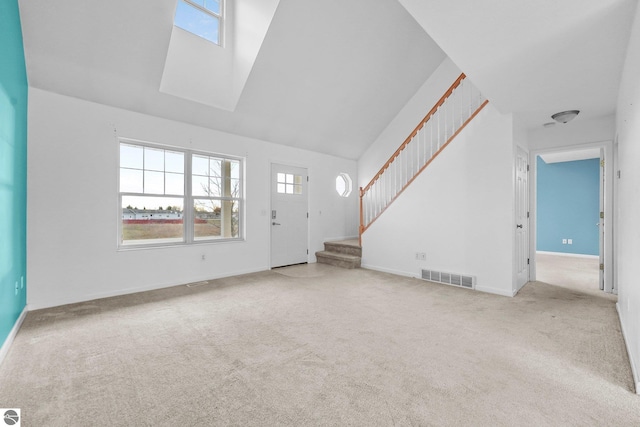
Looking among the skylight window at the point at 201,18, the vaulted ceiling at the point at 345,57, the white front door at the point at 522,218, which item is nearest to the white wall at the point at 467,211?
the white front door at the point at 522,218

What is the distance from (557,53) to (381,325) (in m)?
2.88

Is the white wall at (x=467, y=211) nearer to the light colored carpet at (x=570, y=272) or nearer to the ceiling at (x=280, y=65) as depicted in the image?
the light colored carpet at (x=570, y=272)

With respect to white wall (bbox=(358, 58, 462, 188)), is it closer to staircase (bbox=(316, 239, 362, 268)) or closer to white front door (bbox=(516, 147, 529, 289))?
staircase (bbox=(316, 239, 362, 268))

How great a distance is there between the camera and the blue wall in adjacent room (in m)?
6.89

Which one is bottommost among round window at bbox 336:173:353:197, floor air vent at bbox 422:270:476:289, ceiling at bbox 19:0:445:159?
Answer: floor air vent at bbox 422:270:476:289

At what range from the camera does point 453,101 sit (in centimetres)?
539

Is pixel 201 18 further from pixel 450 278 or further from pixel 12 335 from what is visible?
pixel 450 278

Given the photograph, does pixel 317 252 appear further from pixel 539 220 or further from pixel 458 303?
pixel 539 220

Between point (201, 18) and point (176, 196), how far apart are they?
2.68m

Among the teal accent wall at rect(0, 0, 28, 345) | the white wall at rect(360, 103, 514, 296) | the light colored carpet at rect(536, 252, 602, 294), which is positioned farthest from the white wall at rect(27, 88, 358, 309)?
the light colored carpet at rect(536, 252, 602, 294)

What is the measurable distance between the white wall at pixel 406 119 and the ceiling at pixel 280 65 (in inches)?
6.3

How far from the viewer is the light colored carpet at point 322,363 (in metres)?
1.62

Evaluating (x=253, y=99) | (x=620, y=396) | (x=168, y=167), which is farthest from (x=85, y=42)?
(x=620, y=396)

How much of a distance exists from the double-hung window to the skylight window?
1.75 metres
